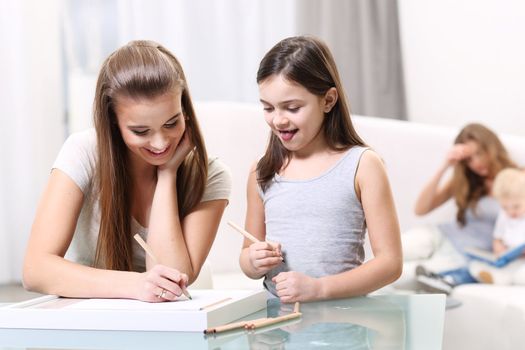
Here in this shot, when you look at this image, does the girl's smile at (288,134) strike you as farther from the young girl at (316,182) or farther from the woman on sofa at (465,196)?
the woman on sofa at (465,196)

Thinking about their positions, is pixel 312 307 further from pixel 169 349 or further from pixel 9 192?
pixel 9 192

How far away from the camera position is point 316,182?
4.16 ft

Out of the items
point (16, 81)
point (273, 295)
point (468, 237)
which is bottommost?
point (468, 237)

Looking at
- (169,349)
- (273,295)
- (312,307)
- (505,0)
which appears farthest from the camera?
(505,0)

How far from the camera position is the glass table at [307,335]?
82cm

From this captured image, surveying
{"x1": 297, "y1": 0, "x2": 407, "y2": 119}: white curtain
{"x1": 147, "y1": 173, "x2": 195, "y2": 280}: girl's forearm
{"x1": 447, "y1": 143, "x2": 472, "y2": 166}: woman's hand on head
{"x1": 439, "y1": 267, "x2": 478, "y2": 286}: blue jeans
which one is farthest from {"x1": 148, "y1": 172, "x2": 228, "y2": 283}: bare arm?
{"x1": 297, "y1": 0, "x2": 407, "y2": 119}: white curtain

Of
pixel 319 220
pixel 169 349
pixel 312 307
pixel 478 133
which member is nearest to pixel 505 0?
pixel 478 133

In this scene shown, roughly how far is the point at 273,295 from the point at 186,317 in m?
0.33

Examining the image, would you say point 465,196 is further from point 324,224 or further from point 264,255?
point 264,255

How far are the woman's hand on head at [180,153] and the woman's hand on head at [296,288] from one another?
30 centimetres

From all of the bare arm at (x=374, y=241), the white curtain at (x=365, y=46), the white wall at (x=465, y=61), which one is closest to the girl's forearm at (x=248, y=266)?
the bare arm at (x=374, y=241)

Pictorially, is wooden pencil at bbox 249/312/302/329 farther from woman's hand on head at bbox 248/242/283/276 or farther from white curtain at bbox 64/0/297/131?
white curtain at bbox 64/0/297/131

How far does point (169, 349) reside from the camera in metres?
0.83

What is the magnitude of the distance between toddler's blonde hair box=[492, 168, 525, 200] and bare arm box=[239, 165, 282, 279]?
50.0 inches
